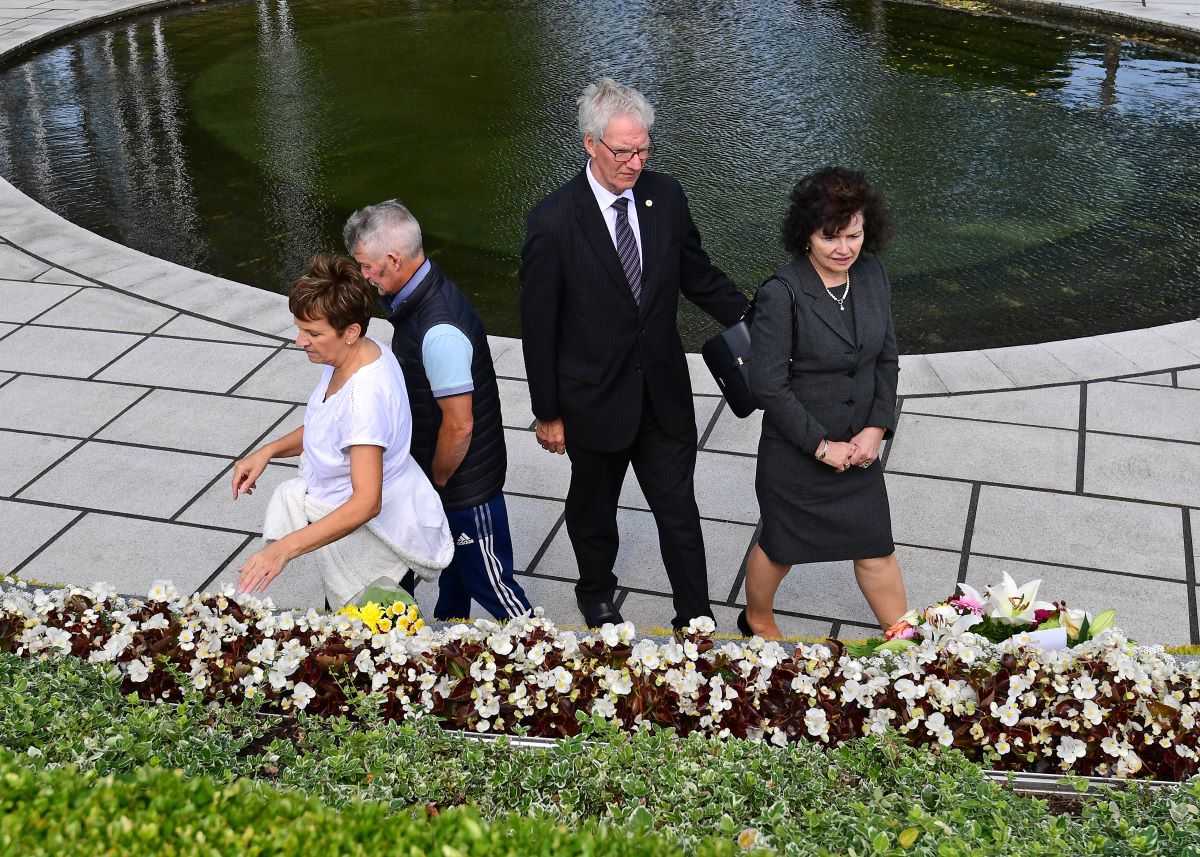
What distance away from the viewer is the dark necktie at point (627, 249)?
4.14 meters

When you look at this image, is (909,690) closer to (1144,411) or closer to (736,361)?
(736,361)

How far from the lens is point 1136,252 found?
7.95m

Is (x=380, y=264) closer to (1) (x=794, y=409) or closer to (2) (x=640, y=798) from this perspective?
(1) (x=794, y=409)

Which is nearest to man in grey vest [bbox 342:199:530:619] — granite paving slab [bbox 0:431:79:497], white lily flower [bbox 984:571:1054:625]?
white lily flower [bbox 984:571:1054:625]

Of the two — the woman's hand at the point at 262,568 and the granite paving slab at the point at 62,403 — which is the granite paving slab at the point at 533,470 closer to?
the granite paving slab at the point at 62,403

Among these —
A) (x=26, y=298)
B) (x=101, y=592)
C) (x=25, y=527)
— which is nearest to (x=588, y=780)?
(x=101, y=592)

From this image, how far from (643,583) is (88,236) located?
5.38 metres

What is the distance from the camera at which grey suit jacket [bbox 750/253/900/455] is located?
12.9 feet

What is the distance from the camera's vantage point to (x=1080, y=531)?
5.05m

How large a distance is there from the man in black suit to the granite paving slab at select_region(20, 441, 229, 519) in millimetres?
2013

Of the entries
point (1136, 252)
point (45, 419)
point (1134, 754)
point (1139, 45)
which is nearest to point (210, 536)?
point (45, 419)

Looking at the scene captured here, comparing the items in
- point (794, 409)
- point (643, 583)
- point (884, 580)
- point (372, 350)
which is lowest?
point (643, 583)

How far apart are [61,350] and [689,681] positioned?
4.95 m

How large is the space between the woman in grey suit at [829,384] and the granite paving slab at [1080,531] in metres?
0.99
